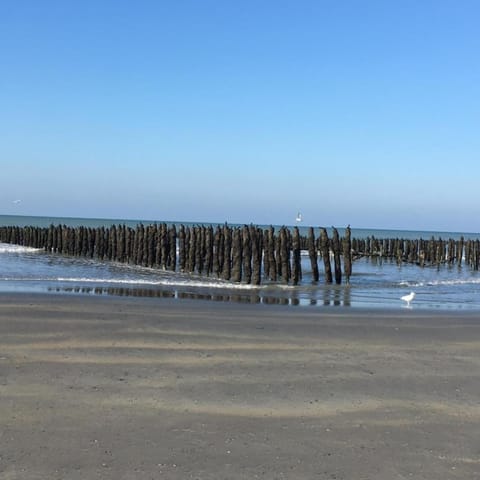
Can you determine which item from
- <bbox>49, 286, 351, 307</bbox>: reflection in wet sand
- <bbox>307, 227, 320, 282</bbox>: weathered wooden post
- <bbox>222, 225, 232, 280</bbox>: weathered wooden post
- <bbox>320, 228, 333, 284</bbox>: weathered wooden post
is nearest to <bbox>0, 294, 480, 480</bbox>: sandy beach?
<bbox>49, 286, 351, 307</bbox>: reflection in wet sand

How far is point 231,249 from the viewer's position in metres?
23.4

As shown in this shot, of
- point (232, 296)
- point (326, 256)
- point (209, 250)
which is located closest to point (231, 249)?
point (209, 250)

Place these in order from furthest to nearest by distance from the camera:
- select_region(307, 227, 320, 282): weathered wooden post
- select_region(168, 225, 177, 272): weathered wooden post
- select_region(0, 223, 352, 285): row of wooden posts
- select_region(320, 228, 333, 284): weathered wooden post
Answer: select_region(168, 225, 177, 272): weathered wooden post
select_region(307, 227, 320, 282): weathered wooden post
select_region(320, 228, 333, 284): weathered wooden post
select_region(0, 223, 352, 285): row of wooden posts

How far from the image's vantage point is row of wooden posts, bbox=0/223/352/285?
20.5m

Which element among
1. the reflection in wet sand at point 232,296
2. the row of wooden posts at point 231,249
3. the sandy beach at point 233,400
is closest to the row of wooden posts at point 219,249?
the row of wooden posts at point 231,249

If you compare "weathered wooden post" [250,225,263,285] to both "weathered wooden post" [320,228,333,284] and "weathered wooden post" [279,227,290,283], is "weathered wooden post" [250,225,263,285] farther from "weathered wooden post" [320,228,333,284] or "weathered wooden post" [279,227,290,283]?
"weathered wooden post" [320,228,333,284]

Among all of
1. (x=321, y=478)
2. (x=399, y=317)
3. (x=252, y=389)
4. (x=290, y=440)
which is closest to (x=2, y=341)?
(x=252, y=389)

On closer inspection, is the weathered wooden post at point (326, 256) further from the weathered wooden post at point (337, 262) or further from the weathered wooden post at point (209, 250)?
the weathered wooden post at point (209, 250)

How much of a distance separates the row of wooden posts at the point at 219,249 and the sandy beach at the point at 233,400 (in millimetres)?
10661

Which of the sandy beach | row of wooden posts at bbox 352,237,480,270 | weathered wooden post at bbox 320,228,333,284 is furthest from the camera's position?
row of wooden posts at bbox 352,237,480,270

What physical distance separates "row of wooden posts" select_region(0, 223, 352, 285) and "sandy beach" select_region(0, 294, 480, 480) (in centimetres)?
1066

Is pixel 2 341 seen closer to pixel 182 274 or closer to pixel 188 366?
→ pixel 188 366

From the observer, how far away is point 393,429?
4695mm

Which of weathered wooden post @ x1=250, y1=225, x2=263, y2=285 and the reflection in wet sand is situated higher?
weathered wooden post @ x1=250, y1=225, x2=263, y2=285
